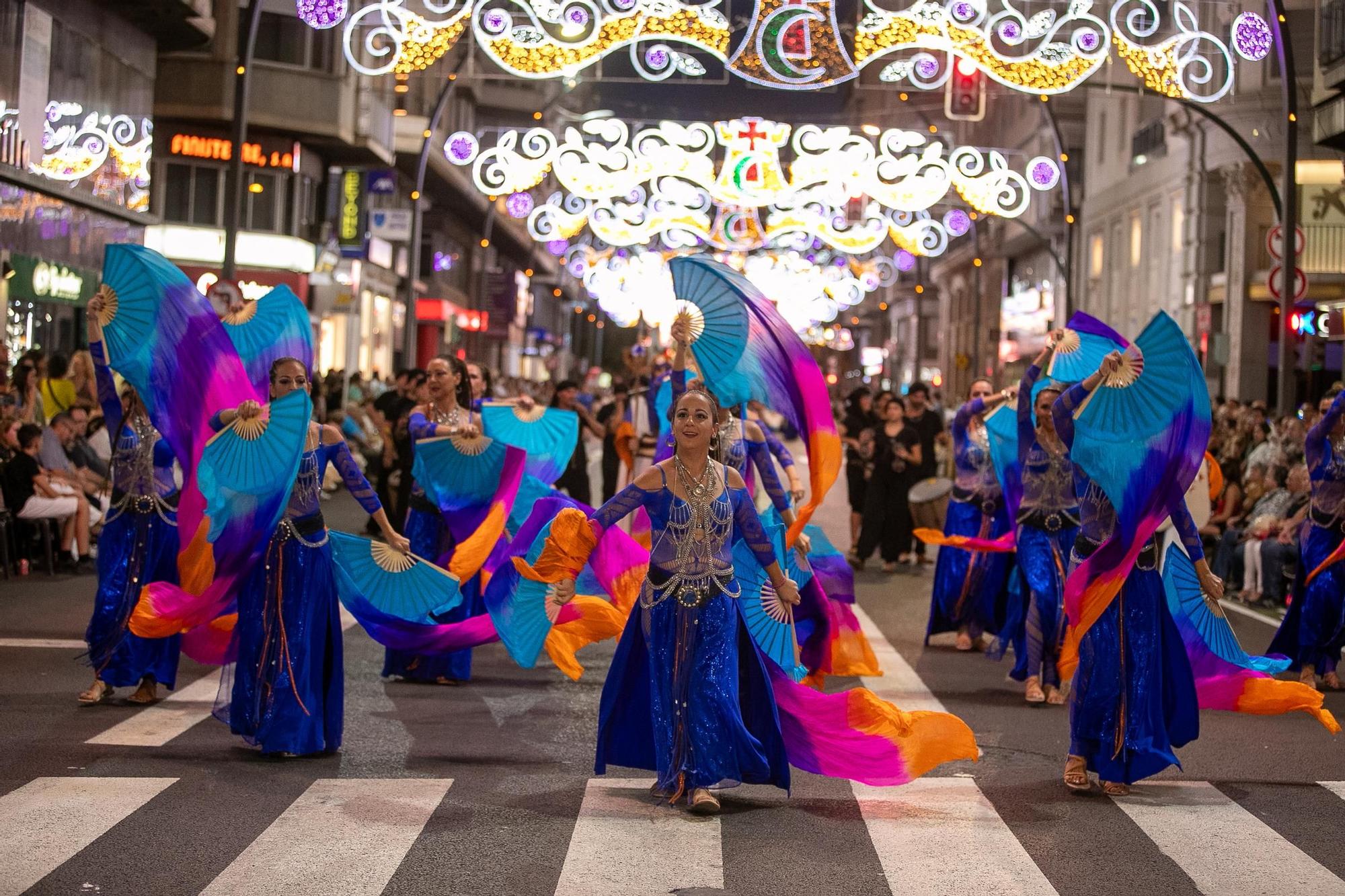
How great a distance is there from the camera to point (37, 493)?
15.4 m

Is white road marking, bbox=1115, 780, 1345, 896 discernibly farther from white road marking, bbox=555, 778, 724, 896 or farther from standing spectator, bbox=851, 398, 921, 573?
standing spectator, bbox=851, 398, 921, 573

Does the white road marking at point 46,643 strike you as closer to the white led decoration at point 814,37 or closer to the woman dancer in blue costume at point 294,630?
the woman dancer in blue costume at point 294,630

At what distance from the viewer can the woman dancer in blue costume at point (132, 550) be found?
9617 millimetres

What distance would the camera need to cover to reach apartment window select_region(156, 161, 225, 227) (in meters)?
36.0

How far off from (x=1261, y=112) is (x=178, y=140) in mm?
20871

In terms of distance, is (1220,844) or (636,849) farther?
(1220,844)

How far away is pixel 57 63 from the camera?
2316 cm

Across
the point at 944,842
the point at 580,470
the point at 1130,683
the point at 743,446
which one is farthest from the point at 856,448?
the point at 944,842

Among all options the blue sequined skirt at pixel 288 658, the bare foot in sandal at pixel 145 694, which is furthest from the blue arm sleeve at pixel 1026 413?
the bare foot in sandal at pixel 145 694

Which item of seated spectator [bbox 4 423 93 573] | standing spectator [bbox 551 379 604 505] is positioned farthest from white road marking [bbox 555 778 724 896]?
standing spectator [bbox 551 379 604 505]

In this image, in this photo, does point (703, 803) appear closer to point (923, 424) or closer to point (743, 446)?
point (743, 446)

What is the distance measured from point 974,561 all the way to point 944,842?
19.4ft

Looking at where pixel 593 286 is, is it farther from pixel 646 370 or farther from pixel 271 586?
pixel 271 586

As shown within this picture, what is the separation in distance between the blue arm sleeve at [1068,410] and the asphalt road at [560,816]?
5.03ft
